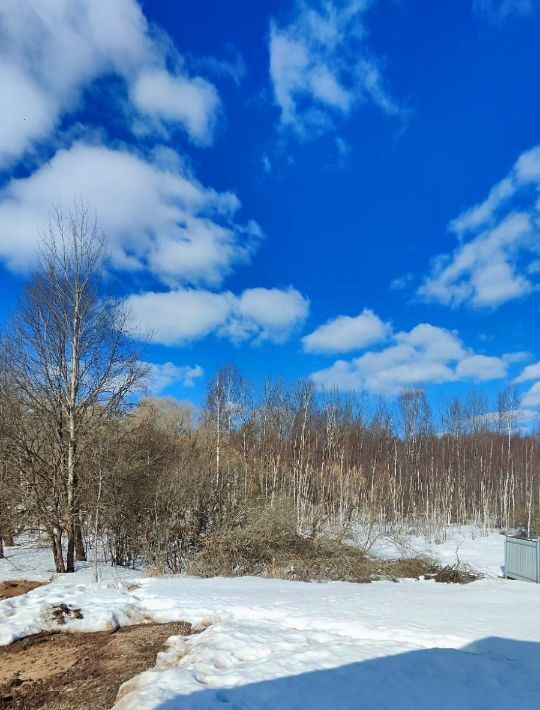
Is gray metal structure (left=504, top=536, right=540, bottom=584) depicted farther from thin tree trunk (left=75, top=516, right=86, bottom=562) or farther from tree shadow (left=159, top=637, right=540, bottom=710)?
thin tree trunk (left=75, top=516, right=86, bottom=562)

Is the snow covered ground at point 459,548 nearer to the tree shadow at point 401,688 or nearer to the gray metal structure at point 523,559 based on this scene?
the gray metal structure at point 523,559

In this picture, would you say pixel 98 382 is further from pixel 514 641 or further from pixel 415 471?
pixel 415 471

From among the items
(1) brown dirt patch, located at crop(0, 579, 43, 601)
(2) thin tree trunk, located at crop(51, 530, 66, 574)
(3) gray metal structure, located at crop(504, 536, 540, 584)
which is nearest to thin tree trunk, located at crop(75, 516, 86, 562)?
(2) thin tree trunk, located at crop(51, 530, 66, 574)

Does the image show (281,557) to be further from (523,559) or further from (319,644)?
(319,644)

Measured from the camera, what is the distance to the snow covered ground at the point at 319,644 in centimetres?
456

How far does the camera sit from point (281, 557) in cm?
1437

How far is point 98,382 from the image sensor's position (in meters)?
16.3

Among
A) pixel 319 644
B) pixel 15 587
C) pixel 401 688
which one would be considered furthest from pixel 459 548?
pixel 401 688

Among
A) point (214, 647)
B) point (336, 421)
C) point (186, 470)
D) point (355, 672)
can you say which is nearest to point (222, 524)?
point (186, 470)

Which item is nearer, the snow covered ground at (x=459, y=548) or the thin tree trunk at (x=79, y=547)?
the thin tree trunk at (x=79, y=547)

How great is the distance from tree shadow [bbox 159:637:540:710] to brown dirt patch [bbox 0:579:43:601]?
8025 mm

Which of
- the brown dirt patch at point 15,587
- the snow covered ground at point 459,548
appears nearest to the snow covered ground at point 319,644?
the brown dirt patch at point 15,587

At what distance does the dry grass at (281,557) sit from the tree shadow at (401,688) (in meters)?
8.65

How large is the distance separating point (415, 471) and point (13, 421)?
113ft
